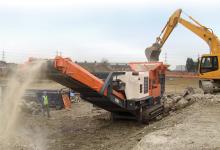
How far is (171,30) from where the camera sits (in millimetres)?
21781

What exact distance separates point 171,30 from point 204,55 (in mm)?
2623

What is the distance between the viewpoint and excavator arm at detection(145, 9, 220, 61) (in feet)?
68.1

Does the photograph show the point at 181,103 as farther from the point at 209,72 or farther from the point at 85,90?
the point at 85,90

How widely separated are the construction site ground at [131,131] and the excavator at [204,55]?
386 centimetres

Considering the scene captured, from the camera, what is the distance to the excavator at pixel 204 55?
781 inches

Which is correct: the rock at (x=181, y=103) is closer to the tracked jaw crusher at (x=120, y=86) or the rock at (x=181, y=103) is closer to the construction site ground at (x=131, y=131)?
the construction site ground at (x=131, y=131)

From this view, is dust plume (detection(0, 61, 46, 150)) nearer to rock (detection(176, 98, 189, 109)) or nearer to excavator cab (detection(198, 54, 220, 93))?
rock (detection(176, 98, 189, 109))

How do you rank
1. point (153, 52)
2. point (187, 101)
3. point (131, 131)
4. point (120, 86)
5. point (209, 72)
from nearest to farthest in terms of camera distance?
point (120, 86) < point (131, 131) < point (187, 101) < point (209, 72) < point (153, 52)

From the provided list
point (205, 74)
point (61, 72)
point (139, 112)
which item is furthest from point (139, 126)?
point (205, 74)

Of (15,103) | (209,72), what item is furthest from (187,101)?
(15,103)

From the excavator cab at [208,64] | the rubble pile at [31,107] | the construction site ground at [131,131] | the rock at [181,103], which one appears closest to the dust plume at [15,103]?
the construction site ground at [131,131]

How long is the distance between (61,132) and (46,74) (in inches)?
99.8

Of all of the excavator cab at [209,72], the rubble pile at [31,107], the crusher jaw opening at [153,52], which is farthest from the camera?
the crusher jaw opening at [153,52]

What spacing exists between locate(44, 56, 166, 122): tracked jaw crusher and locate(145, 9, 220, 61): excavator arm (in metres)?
4.81
